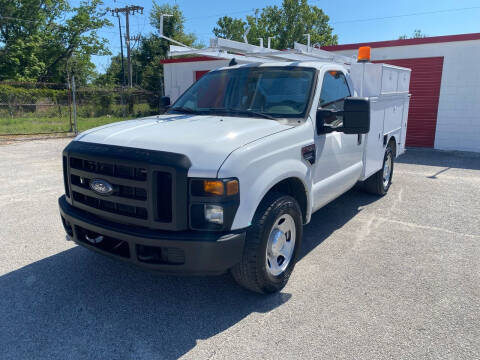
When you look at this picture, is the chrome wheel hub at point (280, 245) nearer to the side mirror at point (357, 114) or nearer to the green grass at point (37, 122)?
the side mirror at point (357, 114)

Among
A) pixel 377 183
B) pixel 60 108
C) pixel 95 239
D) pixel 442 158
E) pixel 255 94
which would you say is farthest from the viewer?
pixel 60 108

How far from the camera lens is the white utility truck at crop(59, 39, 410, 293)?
272 centimetres

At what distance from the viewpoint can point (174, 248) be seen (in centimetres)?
270

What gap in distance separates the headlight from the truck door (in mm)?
1438

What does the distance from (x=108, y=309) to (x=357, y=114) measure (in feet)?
9.13

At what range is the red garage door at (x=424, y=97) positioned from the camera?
1191cm

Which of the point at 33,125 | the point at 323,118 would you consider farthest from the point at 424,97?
the point at 33,125

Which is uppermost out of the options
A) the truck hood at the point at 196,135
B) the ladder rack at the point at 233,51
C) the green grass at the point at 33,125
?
the ladder rack at the point at 233,51

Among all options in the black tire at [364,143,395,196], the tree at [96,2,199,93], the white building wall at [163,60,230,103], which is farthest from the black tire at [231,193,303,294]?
the tree at [96,2,199,93]

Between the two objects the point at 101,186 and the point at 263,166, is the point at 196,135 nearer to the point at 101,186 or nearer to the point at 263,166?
the point at 263,166

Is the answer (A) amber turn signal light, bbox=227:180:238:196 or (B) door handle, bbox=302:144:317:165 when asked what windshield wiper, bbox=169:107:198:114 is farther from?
(A) amber turn signal light, bbox=227:180:238:196

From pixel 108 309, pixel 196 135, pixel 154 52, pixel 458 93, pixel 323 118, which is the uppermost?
pixel 154 52

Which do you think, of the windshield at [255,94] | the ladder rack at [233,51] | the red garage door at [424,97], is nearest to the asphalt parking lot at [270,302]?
the windshield at [255,94]

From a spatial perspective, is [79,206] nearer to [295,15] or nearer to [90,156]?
[90,156]
